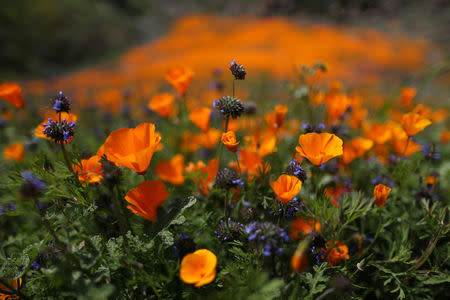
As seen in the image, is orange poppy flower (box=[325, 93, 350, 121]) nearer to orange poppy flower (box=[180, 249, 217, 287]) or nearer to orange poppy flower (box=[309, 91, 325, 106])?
orange poppy flower (box=[309, 91, 325, 106])

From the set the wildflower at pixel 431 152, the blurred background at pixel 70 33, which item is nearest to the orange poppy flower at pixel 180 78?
the wildflower at pixel 431 152

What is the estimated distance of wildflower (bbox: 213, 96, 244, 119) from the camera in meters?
1.20

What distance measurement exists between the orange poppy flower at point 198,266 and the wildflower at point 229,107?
1.93ft

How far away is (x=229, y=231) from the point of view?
1.09m

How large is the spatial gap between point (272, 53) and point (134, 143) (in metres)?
12.8

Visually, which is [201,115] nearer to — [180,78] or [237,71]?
[180,78]

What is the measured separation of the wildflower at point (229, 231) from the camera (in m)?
1.08

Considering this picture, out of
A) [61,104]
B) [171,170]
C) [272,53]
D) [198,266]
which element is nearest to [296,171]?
[198,266]

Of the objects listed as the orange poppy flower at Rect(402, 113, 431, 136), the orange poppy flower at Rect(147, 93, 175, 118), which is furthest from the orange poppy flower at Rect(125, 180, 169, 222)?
the orange poppy flower at Rect(402, 113, 431, 136)

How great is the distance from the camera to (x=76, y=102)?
5691 millimetres

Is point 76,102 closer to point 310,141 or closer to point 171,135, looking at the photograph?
point 171,135

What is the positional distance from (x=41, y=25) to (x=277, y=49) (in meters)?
13.5

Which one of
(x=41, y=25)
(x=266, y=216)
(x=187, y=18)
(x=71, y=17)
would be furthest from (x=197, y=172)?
(x=187, y=18)

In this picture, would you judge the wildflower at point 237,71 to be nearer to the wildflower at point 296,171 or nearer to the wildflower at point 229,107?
the wildflower at point 229,107
